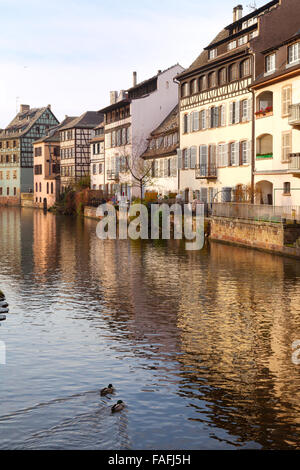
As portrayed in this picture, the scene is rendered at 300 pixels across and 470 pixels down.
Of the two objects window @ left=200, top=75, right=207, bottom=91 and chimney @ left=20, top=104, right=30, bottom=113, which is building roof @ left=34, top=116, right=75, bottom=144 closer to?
chimney @ left=20, top=104, right=30, bottom=113

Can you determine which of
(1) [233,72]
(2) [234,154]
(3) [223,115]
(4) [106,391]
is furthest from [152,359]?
(3) [223,115]

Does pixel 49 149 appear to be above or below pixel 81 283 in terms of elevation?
above

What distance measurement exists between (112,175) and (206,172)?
28335 millimetres

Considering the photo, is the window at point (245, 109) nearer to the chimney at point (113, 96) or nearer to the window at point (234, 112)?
the window at point (234, 112)

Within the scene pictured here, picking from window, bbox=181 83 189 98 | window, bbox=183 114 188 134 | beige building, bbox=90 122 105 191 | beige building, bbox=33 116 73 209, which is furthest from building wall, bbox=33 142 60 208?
window, bbox=183 114 188 134

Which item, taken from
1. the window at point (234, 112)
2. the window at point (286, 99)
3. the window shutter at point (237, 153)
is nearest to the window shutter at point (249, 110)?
the window at point (234, 112)

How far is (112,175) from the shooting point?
76.6 m

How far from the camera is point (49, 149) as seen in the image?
102 meters

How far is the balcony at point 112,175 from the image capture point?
75.1 meters

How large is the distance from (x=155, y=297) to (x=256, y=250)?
14621 mm

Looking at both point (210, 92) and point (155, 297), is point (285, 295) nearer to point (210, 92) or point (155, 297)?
point (155, 297)

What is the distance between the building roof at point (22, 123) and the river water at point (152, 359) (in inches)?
3497
